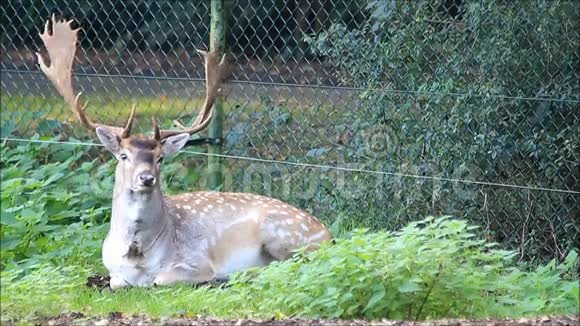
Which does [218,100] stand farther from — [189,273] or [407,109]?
[189,273]

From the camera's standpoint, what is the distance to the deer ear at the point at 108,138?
832 cm

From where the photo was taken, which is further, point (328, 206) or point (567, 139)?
point (328, 206)

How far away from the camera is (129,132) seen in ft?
27.4

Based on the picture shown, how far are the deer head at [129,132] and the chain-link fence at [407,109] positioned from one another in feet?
2.25

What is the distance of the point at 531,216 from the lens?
28.6 ft

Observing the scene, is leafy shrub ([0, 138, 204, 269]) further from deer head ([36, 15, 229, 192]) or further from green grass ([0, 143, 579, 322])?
deer head ([36, 15, 229, 192])

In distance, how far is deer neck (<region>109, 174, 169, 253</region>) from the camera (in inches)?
326

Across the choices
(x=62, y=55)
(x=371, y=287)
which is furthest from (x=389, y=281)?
(x=62, y=55)

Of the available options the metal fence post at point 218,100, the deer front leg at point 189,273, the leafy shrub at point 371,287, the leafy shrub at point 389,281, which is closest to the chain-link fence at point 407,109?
the metal fence post at point 218,100

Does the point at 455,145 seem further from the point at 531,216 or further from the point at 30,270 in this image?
the point at 30,270

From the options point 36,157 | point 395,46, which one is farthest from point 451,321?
point 36,157

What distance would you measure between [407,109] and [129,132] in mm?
2094

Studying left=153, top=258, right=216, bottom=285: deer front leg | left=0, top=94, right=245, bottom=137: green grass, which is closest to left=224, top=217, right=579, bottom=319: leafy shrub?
left=153, top=258, right=216, bottom=285: deer front leg

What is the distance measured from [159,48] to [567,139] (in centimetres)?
406
